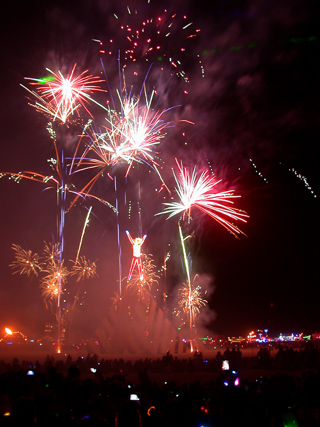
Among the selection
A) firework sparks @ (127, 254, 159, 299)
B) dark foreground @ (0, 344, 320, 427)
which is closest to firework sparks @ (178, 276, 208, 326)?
firework sparks @ (127, 254, 159, 299)

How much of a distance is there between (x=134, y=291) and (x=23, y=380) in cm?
2221

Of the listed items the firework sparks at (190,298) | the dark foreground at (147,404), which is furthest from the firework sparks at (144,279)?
the dark foreground at (147,404)

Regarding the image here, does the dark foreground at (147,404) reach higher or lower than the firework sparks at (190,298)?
lower

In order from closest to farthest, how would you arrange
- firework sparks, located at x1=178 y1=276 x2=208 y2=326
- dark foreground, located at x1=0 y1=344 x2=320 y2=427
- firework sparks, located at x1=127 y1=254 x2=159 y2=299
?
dark foreground, located at x1=0 y1=344 x2=320 y2=427, firework sparks, located at x1=127 y1=254 x2=159 y2=299, firework sparks, located at x1=178 y1=276 x2=208 y2=326

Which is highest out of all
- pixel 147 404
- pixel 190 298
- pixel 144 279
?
pixel 144 279

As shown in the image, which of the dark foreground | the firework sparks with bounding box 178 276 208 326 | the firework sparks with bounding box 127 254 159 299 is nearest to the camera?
the dark foreground

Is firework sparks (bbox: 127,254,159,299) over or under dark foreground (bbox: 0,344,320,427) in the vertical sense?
over

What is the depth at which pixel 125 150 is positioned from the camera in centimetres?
1756

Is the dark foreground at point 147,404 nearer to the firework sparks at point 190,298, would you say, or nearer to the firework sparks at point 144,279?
the firework sparks at point 144,279

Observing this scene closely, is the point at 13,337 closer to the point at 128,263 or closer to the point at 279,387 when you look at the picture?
the point at 128,263

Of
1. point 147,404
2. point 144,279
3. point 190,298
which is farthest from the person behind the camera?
point 190,298

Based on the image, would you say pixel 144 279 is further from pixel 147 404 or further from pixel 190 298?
pixel 147 404

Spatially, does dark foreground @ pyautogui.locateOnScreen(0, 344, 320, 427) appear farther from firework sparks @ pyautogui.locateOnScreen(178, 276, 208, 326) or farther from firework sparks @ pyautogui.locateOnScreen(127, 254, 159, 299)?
firework sparks @ pyautogui.locateOnScreen(178, 276, 208, 326)

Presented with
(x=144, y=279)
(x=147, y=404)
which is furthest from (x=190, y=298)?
(x=147, y=404)
